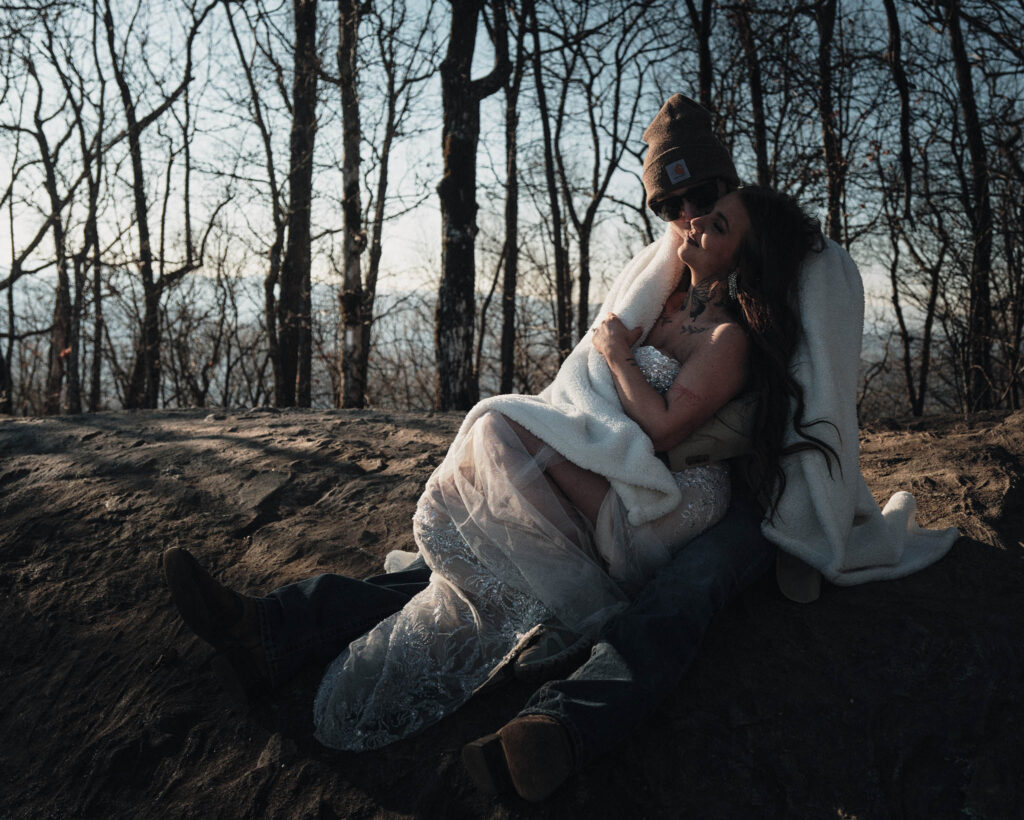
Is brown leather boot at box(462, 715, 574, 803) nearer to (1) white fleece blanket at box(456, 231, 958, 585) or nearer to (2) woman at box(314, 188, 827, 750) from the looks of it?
(2) woman at box(314, 188, 827, 750)

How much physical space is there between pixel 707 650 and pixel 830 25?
7.54 meters

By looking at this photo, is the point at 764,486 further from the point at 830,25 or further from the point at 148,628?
the point at 830,25

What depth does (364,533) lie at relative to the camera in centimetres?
308

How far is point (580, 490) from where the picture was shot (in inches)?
83.7

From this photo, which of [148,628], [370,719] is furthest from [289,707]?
[148,628]

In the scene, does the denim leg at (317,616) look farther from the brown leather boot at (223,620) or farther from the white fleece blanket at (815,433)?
the white fleece blanket at (815,433)

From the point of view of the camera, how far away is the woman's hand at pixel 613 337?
2291 mm

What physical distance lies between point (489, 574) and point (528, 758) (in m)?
0.68

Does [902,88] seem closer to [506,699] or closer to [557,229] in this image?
[506,699]

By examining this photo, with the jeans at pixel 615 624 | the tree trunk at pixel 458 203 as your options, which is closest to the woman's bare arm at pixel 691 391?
the jeans at pixel 615 624

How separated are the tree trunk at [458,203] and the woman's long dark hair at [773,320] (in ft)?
16.1

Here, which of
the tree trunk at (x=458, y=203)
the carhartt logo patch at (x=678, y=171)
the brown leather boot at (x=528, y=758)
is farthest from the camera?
the tree trunk at (x=458, y=203)

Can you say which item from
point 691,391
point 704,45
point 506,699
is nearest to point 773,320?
point 691,391

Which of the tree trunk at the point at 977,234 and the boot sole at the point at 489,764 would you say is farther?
the tree trunk at the point at 977,234
